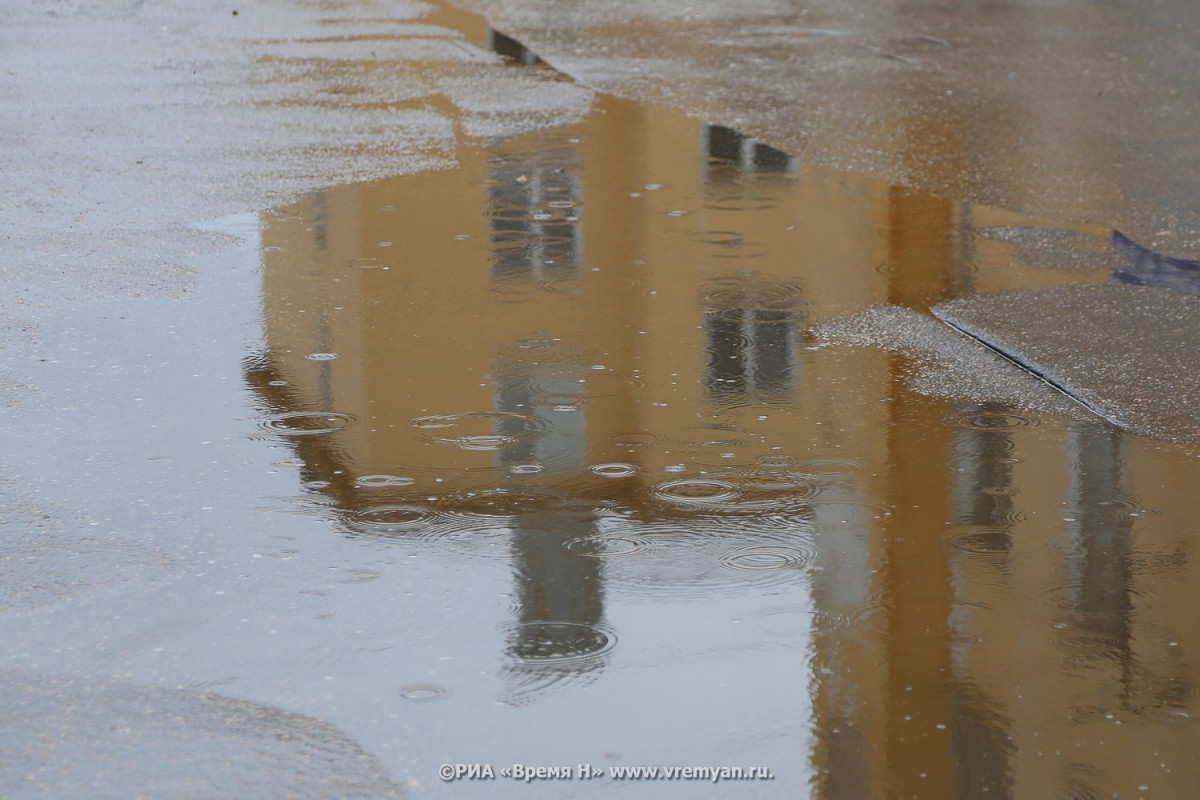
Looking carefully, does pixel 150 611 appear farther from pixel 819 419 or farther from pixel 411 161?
pixel 411 161

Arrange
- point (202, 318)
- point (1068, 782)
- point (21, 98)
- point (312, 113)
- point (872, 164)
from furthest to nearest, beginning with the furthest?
point (21, 98)
point (312, 113)
point (872, 164)
point (202, 318)
point (1068, 782)

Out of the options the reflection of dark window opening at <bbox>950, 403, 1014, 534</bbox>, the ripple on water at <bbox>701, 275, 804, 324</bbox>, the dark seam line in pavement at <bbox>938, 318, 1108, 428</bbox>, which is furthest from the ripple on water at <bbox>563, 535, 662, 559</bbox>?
the ripple on water at <bbox>701, 275, 804, 324</bbox>

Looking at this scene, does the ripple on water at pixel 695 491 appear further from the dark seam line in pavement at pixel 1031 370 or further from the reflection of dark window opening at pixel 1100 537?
the dark seam line in pavement at pixel 1031 370

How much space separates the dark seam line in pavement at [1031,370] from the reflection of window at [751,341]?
27.4 inches

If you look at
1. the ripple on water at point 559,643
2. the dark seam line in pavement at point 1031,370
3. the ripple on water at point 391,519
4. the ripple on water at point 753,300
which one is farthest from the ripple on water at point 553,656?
the ripple on water at point 753,300

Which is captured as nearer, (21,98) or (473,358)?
(473,358)

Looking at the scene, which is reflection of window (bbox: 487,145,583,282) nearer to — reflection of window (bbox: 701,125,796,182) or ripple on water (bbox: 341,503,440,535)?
reflection of window (bbox: 701,125,796,182)

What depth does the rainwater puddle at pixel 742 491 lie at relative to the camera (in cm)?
342

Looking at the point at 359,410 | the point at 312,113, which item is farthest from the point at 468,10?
the point at 359,410

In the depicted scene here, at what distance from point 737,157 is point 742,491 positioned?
198 inches

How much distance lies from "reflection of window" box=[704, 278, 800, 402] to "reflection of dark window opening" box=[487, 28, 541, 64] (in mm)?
6882

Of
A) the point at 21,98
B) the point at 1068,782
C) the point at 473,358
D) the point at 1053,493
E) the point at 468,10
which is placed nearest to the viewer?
the point at 1068,782

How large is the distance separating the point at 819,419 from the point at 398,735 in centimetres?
237

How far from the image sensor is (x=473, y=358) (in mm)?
5832
